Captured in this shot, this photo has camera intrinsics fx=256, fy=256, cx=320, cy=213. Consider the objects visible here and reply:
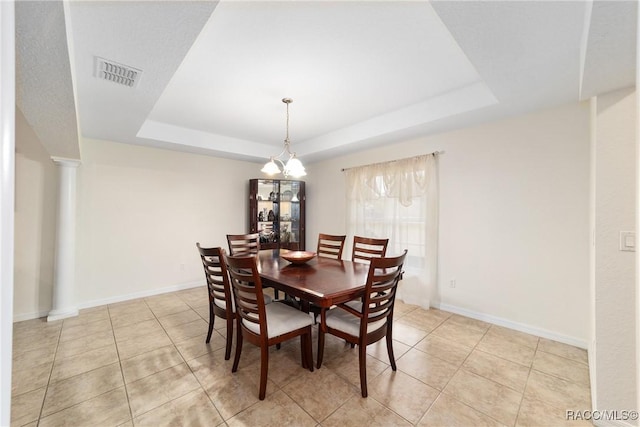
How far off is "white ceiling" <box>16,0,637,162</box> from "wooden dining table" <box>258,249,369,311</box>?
1729 millimetres

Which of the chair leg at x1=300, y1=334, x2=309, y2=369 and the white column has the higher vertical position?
the white column

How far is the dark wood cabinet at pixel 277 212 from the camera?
15.5ft

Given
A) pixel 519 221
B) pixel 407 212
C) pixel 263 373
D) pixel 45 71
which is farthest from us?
pixel 407 212

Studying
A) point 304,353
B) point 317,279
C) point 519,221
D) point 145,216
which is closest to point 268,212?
point 145,216

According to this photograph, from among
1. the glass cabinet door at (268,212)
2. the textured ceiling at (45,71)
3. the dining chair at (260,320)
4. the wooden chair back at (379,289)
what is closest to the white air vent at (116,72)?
the textured ceiling at (45,71)

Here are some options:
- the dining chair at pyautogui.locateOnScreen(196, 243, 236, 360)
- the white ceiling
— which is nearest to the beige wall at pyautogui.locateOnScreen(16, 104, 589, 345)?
the white ceiling

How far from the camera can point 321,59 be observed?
2.11 metres

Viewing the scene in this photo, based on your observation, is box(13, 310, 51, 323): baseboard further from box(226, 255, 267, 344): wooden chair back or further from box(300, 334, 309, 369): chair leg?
box(300, 334, 309, 369): chair leg

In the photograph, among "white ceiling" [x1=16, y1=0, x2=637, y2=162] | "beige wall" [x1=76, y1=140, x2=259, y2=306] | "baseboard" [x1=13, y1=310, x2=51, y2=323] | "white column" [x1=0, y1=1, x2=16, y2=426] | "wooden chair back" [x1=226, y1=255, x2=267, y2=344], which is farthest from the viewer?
"beige wall" [x1=76, y1=140, x2=259, y2=306]

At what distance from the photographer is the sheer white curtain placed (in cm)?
333

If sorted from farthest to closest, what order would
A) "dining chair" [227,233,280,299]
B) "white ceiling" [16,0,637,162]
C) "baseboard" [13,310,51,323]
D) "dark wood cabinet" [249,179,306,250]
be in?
"dark wood cabinet" [249,179,306,250] → "dining chair" [227,233,280,299] → "baseboard" [13,310,51,323] → "white ceiling" [16,0,637,162]

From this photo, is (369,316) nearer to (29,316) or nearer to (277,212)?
(277,212)

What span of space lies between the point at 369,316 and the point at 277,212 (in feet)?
10.9

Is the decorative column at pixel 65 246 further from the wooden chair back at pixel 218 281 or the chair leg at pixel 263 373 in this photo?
the chair leg at pixel 263 373
